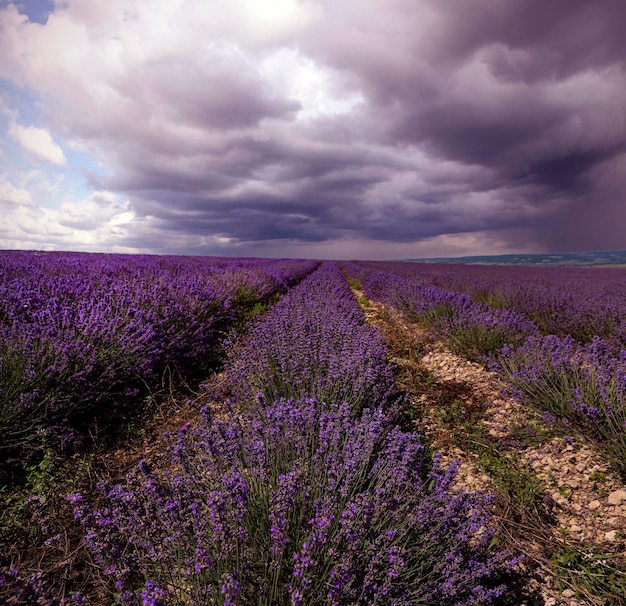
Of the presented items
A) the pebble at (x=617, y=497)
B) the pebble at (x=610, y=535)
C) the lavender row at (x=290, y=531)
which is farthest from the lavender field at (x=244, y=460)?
the pebble at (x=610, y=535)

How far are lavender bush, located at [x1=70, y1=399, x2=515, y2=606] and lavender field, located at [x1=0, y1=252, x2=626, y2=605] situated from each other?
0.01 meters

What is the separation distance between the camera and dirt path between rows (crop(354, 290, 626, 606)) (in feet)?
5.27

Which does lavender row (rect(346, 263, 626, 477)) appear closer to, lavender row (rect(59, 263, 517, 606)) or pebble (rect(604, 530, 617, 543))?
pebble (rect(604, 530, 617, 543))

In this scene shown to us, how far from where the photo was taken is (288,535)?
1.31m

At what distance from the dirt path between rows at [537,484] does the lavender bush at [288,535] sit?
1.10 ft

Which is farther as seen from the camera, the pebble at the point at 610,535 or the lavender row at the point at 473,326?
the lavender row at the point at 473,326

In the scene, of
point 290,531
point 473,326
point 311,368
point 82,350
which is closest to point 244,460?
point 290,531

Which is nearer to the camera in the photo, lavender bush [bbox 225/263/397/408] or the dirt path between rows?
the dirt path between rows

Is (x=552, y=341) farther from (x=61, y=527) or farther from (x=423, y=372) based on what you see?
(x=61, y=527)

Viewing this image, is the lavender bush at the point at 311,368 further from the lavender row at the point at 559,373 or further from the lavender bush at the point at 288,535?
the lavender row at the point at 559,373

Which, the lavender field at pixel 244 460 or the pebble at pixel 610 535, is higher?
the lavender field at pixel 244 460

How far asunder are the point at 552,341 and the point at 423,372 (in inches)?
53.3

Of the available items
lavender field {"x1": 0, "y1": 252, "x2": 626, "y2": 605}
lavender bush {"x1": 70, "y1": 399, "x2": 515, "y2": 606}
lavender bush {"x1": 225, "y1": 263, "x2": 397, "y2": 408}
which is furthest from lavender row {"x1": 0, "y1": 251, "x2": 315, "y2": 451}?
lavender bush {"x1": 70, "y1": 399, "x2": 515, "y2": 606}

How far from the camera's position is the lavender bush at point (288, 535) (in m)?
1.06
